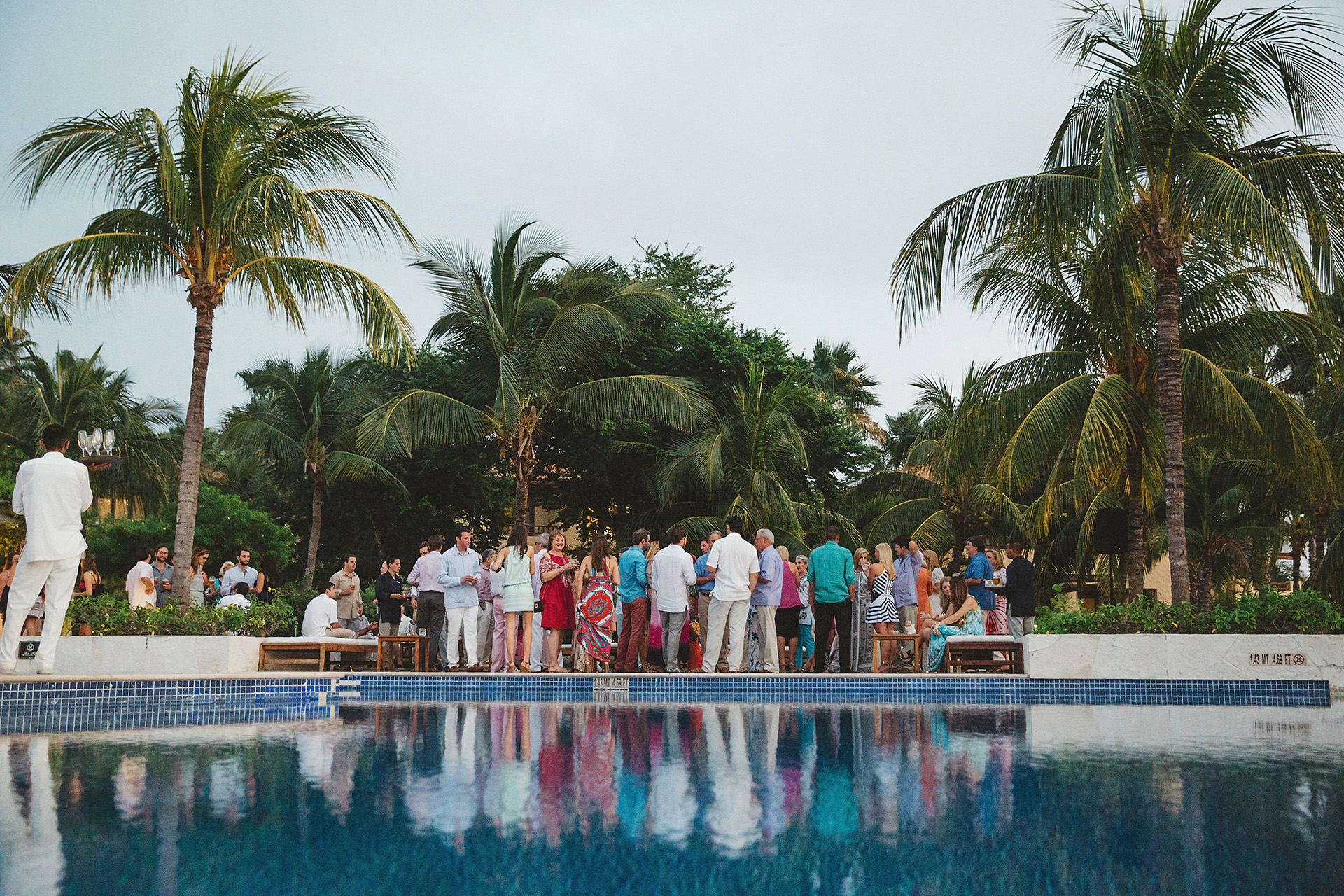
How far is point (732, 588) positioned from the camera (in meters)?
11.2

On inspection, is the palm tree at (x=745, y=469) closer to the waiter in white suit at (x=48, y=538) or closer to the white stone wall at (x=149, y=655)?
the white stone wall at (x=149, y=655)

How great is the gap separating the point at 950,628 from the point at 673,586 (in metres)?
3.13

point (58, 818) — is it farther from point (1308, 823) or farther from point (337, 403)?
point (337, 403)

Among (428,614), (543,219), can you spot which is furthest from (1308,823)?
(543,219)

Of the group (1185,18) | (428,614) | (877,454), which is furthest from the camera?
(877,454)

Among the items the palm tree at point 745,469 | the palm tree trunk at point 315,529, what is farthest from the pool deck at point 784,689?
the palm tree trunk at point 315,529

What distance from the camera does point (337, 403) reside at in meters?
26.8

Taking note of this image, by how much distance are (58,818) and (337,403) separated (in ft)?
79.5

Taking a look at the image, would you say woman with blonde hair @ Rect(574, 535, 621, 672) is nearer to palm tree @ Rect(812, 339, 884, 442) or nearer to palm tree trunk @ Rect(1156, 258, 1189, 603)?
palm tree trunk @ Rect(1156, 258, 1189, 603)

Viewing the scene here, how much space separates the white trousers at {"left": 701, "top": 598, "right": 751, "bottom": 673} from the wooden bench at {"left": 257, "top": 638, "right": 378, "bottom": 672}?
3.99 metres

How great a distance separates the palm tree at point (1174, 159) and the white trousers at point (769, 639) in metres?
3.73

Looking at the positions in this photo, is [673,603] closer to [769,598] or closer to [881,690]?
[769,598]

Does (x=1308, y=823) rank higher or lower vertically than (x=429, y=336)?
lower

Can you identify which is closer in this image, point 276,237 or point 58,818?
point 58,818
